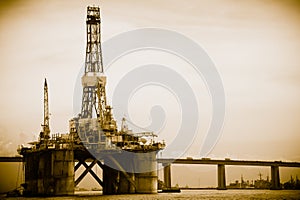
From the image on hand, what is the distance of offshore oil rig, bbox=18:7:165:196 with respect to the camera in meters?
53.0

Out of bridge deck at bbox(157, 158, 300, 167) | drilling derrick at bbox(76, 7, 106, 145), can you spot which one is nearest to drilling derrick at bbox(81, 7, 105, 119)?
drilling derrick at bbox(76, 7, 106, 145)

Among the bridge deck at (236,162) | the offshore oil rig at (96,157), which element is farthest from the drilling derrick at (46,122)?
the bridge deck at (236,162)

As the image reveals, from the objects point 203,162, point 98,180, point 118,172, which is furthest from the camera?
point 203,162

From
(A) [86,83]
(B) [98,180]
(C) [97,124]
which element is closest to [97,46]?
(A) [86,83]

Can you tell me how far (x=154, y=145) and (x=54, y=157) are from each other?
10348 mm

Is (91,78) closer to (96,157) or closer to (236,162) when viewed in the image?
(96,157)

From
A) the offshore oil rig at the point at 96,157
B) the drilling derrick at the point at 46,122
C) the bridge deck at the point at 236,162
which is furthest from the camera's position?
the bridge deck at the point at 236,162

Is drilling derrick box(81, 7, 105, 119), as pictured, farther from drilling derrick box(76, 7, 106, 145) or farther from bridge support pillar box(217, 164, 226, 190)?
bridge support pillar box(217, 164, 226, 190)

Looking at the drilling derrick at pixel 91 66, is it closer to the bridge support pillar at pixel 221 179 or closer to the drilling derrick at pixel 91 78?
the drilling derrick at pixel 91 78

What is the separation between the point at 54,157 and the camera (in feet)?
174

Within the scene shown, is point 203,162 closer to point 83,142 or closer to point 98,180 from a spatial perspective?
point 98,180

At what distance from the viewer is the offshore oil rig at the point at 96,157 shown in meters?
53.0

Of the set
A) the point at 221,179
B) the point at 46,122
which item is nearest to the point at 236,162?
the point at 221,179

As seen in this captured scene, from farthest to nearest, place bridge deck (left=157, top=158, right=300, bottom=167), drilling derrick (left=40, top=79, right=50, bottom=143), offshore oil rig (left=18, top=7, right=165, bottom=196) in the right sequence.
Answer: bridge deck (left=157, top=158, right=300, bottom=167) < drilling derrick (left=40, top=79, right=50, bottom=143) < offshore oil rig (left=18, top=7, right=165, bottom=196)
